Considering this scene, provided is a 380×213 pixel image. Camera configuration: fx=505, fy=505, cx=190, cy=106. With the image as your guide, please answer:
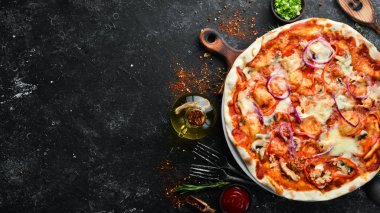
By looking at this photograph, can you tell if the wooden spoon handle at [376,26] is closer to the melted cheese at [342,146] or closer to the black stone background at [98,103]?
the black stone background at [98,103]

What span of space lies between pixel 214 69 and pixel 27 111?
1.75m

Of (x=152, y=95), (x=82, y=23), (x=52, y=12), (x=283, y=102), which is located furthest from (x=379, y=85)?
(x=52, y=12)

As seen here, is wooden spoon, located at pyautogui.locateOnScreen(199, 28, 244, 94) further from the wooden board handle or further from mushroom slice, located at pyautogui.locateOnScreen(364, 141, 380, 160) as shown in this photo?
mushroom slice, located at pyautogui.locateOnScreen(364, 141, 380, 160)

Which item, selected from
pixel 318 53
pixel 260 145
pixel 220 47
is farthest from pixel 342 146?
pixel 220 47

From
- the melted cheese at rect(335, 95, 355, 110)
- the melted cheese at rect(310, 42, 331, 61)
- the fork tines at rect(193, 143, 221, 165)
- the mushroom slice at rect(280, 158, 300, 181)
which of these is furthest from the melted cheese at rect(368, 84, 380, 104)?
the fork tines at rect(193, 143, 221, 165)

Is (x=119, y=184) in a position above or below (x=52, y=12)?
below

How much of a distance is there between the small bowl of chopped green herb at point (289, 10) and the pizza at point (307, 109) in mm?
281

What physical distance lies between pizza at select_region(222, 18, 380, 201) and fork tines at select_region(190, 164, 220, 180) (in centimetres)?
47

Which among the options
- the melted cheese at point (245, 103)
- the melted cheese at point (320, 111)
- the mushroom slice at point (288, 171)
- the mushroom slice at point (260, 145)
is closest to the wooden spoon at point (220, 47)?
the melted cheese at point (245, 103)

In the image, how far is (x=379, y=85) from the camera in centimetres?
430

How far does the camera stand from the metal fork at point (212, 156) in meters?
4.47

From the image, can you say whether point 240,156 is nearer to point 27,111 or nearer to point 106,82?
point 106,82

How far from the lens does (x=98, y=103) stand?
182 inches

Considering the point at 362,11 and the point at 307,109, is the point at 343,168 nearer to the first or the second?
the point at 307,109
